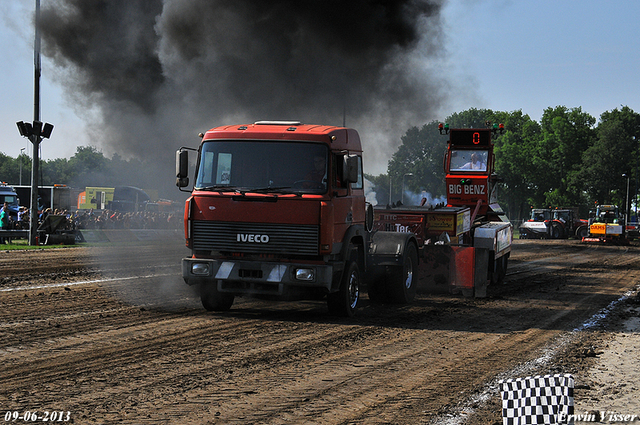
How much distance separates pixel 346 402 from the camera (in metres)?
5.56

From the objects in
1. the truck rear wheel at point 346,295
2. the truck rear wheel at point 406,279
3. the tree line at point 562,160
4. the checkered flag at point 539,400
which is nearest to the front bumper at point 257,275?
the truck rear wheel at point 346,295

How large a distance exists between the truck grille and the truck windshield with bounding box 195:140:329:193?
507mm

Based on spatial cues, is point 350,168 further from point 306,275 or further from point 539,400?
point 539,400

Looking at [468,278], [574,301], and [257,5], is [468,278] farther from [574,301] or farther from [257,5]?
[257,5]

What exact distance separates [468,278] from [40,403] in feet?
29.3

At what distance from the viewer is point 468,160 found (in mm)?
17094

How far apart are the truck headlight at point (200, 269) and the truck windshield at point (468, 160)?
30.7 ft

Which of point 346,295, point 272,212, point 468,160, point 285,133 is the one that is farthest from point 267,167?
point 468,160

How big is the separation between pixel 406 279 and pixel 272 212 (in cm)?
356

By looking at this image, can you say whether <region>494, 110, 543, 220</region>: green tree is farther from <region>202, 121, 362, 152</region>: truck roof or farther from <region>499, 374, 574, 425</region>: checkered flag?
<region>499, 374, 574, 425</region>: checkered flag

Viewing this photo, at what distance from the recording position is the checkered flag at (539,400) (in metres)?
3.86

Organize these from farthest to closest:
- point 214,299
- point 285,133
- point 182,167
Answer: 1. point 214,299
2. point 182,167
3. point 285,133

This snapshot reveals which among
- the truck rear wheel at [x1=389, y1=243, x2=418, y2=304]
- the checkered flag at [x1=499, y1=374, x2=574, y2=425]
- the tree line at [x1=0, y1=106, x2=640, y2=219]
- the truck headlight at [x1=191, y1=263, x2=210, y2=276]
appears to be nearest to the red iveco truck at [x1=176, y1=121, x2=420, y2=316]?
the truck headlight at [x1=191, y1=263, x2=210, y2=276]

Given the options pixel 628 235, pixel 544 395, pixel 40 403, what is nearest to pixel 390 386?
pixel 544 395
